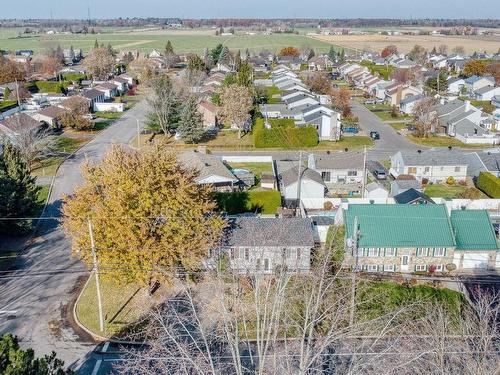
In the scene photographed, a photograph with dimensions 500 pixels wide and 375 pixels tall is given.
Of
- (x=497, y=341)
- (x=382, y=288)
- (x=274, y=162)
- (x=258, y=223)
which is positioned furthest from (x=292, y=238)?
(x=274, y=162)

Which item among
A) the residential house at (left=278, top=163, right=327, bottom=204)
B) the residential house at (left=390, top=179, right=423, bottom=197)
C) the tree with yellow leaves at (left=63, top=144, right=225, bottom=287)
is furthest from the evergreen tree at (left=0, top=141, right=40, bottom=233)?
the residential house at (left=390, top=179, right=423, bottom=197)

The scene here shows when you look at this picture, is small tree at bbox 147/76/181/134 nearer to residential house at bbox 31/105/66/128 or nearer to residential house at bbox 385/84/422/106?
residential house at bbox 31/105/66/128

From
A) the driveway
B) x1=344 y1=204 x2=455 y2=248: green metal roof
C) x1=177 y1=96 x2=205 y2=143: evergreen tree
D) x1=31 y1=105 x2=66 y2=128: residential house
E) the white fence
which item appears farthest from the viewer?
the white fence

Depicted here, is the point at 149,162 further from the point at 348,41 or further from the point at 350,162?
the point at 348,41

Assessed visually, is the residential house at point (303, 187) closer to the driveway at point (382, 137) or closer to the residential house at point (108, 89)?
the driveway at point (382, 137)

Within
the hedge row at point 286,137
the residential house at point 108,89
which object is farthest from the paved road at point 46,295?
the residential house at point 108,89

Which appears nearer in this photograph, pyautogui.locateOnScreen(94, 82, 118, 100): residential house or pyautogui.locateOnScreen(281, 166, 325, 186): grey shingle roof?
pyautogui.locateOnScreen(281, 166, 325, 186): grey shingle roof
